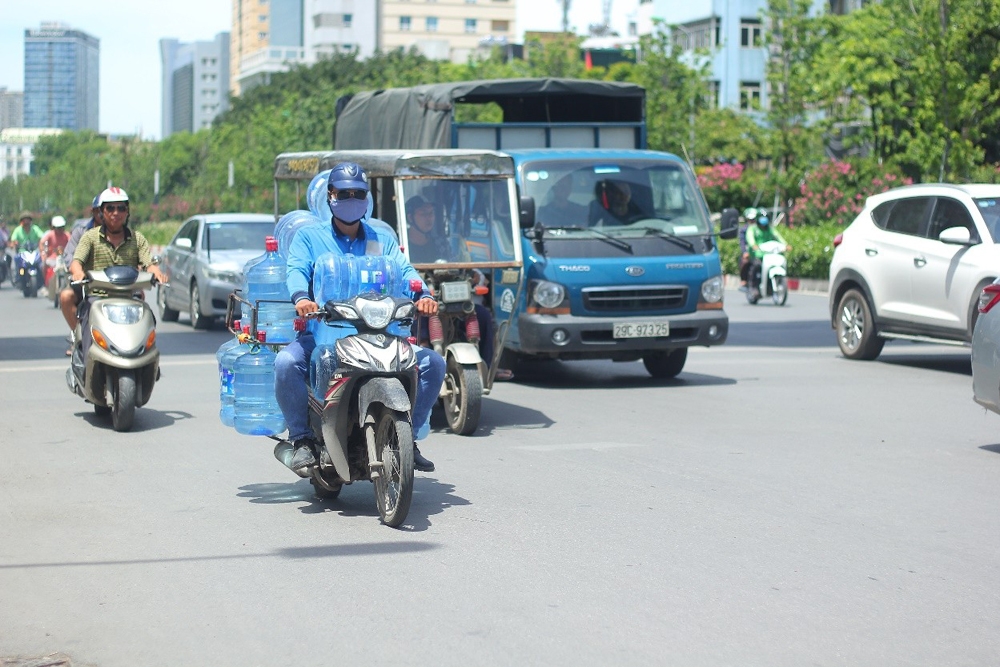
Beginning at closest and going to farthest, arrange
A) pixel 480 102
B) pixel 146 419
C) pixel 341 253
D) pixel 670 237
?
pixel 341 253 → pixel 146 419 → pixel 670 237 → pixel 480 102

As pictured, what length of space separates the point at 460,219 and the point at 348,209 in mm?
4439

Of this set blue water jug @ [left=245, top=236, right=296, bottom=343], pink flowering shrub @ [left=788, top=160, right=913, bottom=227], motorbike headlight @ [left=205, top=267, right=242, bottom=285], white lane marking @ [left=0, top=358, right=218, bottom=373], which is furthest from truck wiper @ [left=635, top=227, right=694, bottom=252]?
pink flowering shrub @ [left=788, top=160, right=913, bottom=227]

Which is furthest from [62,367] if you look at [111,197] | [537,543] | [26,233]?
[26,233]

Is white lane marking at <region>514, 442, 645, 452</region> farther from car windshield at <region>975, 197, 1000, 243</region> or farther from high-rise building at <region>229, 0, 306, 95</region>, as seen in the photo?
high-rise building at <region>229, 0, 306, 95</region>

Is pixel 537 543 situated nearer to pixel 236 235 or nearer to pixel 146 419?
pixel 146 419

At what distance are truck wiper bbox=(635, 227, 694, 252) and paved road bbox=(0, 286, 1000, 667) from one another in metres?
2.19

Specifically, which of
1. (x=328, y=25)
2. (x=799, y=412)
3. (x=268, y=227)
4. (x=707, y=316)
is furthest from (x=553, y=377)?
(x=328, y=25)

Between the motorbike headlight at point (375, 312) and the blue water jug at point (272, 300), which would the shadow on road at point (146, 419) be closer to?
the blue water jug at point (272, 300)

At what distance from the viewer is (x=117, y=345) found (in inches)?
420

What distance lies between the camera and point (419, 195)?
38.5 ft

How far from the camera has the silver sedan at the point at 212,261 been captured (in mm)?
21281

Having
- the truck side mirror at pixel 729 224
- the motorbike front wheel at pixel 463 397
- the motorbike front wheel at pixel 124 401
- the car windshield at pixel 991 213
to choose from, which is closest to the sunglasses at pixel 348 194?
the motorbike front wheel at pixel 463 397

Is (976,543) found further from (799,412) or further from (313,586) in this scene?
(799,412)

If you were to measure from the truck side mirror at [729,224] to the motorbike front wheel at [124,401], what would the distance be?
19.6 ft
